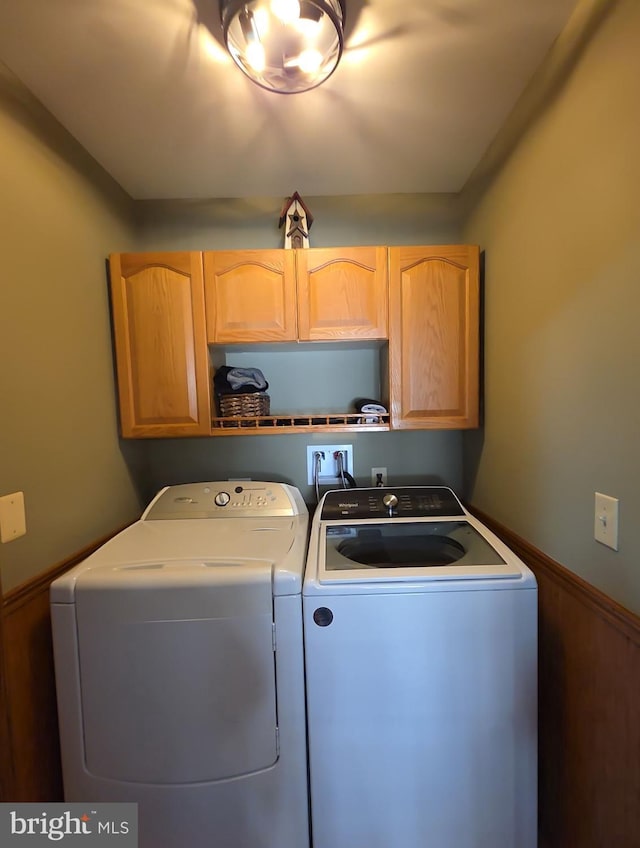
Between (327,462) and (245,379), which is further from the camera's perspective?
(327,462)

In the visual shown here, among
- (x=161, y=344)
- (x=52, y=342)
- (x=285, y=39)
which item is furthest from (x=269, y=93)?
(x=52, y=342)

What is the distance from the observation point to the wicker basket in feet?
4.92

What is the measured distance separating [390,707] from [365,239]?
1.78m

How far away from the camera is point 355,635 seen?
0.96 metres

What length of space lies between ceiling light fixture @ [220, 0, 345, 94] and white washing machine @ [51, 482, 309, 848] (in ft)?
4.26

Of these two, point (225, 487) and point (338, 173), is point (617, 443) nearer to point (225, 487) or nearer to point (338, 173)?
point (225, 487)

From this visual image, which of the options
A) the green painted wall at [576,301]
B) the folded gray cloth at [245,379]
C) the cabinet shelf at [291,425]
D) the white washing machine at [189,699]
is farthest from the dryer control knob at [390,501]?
the folded gray cloth at [245,379]

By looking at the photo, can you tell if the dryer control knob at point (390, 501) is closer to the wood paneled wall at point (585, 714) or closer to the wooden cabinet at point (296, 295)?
the wood paneled wall at point (585, 714)

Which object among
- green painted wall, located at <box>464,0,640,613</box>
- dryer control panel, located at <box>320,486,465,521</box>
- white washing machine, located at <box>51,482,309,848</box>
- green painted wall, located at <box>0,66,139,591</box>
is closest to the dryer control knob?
dryer control panel, located at <box>320,486,465,521</box>

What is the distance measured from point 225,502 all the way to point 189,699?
0.66 m

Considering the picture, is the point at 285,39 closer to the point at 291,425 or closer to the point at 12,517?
the point at 291,425

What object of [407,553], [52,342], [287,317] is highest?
[287,317]

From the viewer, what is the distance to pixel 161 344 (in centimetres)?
146

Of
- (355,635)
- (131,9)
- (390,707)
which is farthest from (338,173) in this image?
(390,707)
